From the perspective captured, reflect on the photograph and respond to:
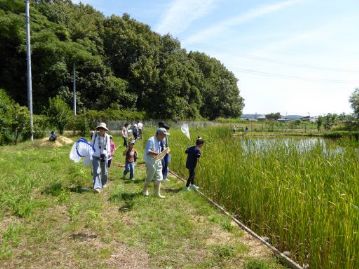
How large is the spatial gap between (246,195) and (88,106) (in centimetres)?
3616

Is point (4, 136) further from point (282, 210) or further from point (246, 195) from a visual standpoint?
point (282, 210)

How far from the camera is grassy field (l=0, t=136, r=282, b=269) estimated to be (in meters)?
5.24

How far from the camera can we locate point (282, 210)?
6.12m

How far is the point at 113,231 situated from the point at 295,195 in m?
2.81

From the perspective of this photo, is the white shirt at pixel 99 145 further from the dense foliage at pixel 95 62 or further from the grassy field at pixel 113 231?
the dense foliage at pixel 95 62

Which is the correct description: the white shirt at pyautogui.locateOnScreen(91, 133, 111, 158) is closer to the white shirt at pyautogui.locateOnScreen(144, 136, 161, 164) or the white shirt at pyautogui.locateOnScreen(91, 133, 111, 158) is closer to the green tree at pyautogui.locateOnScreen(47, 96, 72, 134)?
the white shirt at pyautogui.locateOnScreen(144, 136, 161, 164)

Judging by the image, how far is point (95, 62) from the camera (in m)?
41.6

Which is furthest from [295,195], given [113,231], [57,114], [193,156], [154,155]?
[57,114]

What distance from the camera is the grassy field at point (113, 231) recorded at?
5242mm

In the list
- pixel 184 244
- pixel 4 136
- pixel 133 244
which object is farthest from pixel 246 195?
pixel 4 136

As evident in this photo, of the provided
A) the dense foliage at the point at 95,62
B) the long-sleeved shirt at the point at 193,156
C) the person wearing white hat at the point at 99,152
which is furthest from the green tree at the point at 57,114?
the long-sleeved shirt at the point at 193,156

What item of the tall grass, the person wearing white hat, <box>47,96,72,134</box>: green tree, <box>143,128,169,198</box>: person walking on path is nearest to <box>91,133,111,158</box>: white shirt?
the person wearing white hat

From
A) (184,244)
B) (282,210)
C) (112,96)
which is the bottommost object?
(184,244)

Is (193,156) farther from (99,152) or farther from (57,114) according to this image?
(57,114)
